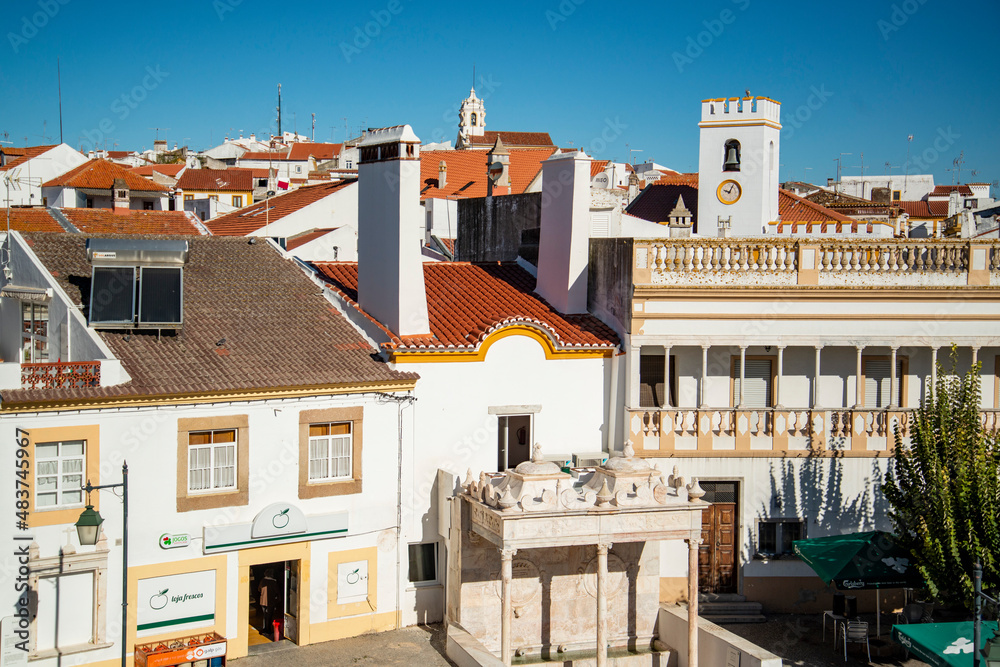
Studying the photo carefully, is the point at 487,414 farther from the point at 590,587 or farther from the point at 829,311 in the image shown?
the point at 829,311

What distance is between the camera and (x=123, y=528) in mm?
15172

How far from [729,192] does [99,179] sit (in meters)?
29.2

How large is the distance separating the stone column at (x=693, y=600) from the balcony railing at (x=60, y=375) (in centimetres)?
1013

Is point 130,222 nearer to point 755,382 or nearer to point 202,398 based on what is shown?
point 202,398

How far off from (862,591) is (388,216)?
1175 cm

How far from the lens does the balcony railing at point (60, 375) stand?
1518cm

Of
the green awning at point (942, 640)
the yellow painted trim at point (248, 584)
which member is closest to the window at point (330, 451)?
the yellow painted trim at point (248, 584)

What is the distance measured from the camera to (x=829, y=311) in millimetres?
19703

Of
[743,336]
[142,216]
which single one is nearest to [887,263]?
[743,336]

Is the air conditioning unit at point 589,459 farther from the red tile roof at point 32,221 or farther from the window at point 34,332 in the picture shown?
the red tile roof at point 32,221

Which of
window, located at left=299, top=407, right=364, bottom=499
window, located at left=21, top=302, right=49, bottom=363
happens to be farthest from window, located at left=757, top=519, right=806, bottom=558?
window, located at left=21, top=302, right=49, bottom=363

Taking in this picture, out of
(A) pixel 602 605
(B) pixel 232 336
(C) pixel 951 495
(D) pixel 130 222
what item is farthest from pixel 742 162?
(B) pixel 232 336

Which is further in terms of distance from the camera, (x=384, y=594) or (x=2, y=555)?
(x=384, y=594)

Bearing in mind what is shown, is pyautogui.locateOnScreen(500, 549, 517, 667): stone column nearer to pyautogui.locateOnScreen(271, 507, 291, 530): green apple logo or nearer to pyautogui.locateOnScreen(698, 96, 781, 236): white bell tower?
pyautogui.locateOnScreen(271, 507, 291, 530): green apple logo
